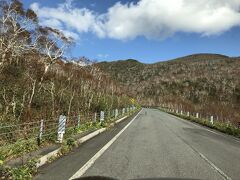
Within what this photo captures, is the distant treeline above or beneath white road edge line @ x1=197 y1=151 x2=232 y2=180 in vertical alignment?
above

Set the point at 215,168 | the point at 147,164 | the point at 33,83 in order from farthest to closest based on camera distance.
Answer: the point at 33,83 < the point at 147,164 < the point at 215,168

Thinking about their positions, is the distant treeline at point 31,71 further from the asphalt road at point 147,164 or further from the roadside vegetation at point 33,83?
the asphalt road at point 147,164

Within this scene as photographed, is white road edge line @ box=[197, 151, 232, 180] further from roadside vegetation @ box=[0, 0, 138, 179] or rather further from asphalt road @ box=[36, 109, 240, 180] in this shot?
roadside vegetation @ box=[0, 0, 138, 179]

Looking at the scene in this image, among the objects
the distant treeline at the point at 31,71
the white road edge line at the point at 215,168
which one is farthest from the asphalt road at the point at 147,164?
the distant treeline at the point at 31,71

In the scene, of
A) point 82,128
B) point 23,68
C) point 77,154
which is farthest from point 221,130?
point 77,154

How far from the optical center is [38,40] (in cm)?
3525

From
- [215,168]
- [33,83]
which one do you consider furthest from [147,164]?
[33,83]

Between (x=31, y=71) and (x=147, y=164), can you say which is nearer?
(x=147, y=164)

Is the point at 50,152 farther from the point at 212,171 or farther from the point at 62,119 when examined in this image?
the point at 212,171

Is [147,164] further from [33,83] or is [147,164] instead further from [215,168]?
[33,83]

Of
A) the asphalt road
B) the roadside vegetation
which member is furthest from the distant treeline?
the asphalt road

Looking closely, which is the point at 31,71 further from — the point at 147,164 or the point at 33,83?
the point at 147,164

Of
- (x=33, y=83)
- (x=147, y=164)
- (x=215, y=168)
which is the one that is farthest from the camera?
(x=33, y=83)

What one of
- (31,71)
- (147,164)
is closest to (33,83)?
(31,71)
